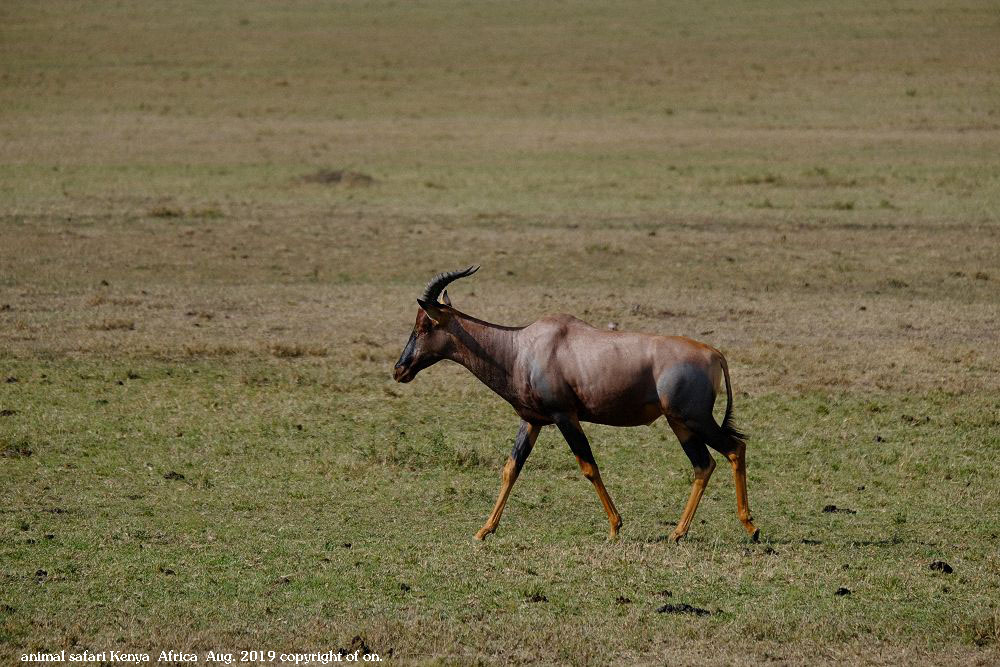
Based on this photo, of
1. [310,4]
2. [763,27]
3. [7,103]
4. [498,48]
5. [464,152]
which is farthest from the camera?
[310,4]

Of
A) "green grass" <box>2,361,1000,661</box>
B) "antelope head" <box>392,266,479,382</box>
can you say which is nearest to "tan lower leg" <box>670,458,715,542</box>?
"green grass" <box>2,361,1000,661</box>

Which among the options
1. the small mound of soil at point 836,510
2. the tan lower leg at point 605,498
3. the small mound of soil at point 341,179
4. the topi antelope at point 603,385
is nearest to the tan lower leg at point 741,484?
the topi antelope at point 603,385

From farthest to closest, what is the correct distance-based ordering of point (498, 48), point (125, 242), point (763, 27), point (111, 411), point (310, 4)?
point (310, 4)
point (763, 27)
point (498, 48)
point (125, 242)
point (111, 411)

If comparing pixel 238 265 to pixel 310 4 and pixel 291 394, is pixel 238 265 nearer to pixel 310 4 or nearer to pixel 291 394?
pixel 291 394

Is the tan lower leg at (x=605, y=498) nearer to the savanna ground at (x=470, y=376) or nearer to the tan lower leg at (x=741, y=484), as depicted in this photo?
the savanna ground at (x=470, y=376)

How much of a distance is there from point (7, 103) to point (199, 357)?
2885 centimetres

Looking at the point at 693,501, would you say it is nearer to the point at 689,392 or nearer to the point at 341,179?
the point at 689,392

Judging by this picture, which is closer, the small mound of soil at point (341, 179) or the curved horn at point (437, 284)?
the curved horn at point (437, 284)

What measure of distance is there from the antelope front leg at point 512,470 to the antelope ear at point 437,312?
3.04 ft

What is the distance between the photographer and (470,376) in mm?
14984

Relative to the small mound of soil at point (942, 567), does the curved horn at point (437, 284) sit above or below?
above

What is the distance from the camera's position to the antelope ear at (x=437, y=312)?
9945mm

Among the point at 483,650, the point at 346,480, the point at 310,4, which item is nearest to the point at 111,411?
the point at 346,480

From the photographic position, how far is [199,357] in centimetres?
1523
